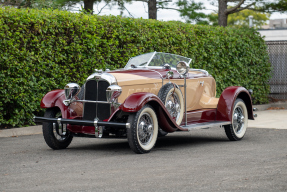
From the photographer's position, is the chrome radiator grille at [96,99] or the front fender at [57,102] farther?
the front fender at [57,102]

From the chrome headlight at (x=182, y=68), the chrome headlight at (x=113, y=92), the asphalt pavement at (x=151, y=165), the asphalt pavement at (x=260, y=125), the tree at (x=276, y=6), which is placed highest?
the tree at (x=276, y=6)

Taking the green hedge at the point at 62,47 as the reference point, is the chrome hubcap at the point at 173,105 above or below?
below

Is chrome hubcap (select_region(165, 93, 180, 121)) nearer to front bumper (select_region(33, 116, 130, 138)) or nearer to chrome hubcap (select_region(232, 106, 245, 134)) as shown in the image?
front bumper (select_region(33, 116, 130, 138))

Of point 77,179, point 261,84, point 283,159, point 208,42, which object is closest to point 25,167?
point 77,179

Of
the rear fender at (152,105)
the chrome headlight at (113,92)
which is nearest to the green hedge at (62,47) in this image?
the chrome headlight at (113,92)

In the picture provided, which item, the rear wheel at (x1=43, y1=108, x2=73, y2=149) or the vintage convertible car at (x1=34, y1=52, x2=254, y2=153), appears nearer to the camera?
the vintage convertible car at (x1=34, y1=52, x2=254, y2=153)

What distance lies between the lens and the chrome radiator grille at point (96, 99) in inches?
284

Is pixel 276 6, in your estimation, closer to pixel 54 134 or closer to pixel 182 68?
pixel 182 68

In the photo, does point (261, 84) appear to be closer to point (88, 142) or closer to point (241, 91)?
point (241, 91)

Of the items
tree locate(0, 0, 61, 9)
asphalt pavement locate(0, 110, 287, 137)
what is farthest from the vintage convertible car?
tree locate(0, 0, 61, 9)

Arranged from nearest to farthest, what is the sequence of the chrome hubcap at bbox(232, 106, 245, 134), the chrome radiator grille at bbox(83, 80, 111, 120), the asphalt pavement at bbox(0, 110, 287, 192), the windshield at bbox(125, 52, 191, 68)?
the asphalt pavement at bbox(0, 110, 287, 192) < the chrome radiator grille at bbox(83, 80, 111, 120) < the windshield at bbox(125, 52, 191, 68) < the chrome hubcap at bbox(232, 106, 245, 134)

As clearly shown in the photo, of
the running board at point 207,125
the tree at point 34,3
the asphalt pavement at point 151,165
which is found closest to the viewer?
the asphalt pavement at point 151,165

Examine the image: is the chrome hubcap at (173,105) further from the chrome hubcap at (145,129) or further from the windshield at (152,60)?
the windshield at (152,60)

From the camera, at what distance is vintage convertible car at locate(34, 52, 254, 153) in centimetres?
689
